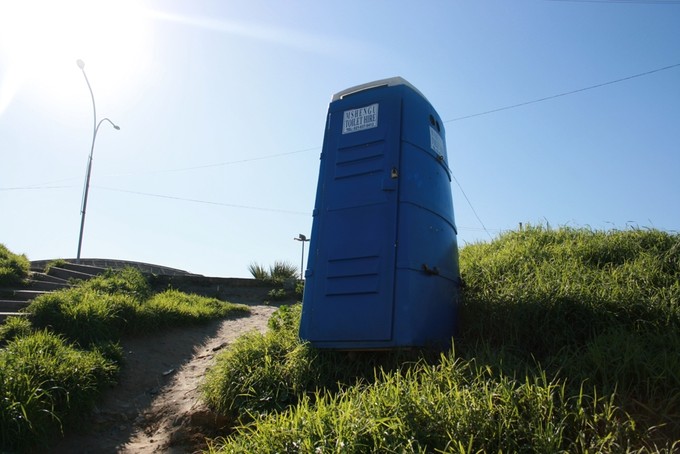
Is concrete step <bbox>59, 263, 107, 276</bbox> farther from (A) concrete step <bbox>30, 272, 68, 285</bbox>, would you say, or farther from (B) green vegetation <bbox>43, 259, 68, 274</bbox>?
(A) concrete step <bbox>30, 272, 68, 285</bbox>

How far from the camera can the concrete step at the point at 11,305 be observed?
21.6 ft

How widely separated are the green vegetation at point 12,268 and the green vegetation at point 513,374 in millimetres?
4652

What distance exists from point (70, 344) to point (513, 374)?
Answer: 169 inches

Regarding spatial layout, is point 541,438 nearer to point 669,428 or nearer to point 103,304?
point 669,428

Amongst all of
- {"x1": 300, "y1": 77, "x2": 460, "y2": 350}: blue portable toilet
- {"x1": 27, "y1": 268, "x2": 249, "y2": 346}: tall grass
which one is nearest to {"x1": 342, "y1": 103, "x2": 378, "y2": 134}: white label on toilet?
{"x1": 300, "y1": 77, "x2": 460, "y2": 350}: blue portable toilet

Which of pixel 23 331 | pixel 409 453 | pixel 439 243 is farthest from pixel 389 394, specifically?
pixel 23 331

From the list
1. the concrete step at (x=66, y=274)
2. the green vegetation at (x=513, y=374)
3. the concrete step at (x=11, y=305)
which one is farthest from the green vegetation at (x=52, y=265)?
the green vegetation at (x=513, y=374)

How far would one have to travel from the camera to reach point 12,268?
806 centimetres

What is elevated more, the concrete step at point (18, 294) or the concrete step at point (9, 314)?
the concrete step at point (18, 294)

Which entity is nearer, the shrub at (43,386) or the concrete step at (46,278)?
the shrub at (43,386)

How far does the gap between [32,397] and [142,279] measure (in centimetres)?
486

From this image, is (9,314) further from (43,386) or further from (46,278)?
(46,278)

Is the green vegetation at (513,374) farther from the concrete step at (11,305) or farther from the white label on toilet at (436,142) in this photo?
the concrete step at (11,305)

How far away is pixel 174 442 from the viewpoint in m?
4.05
